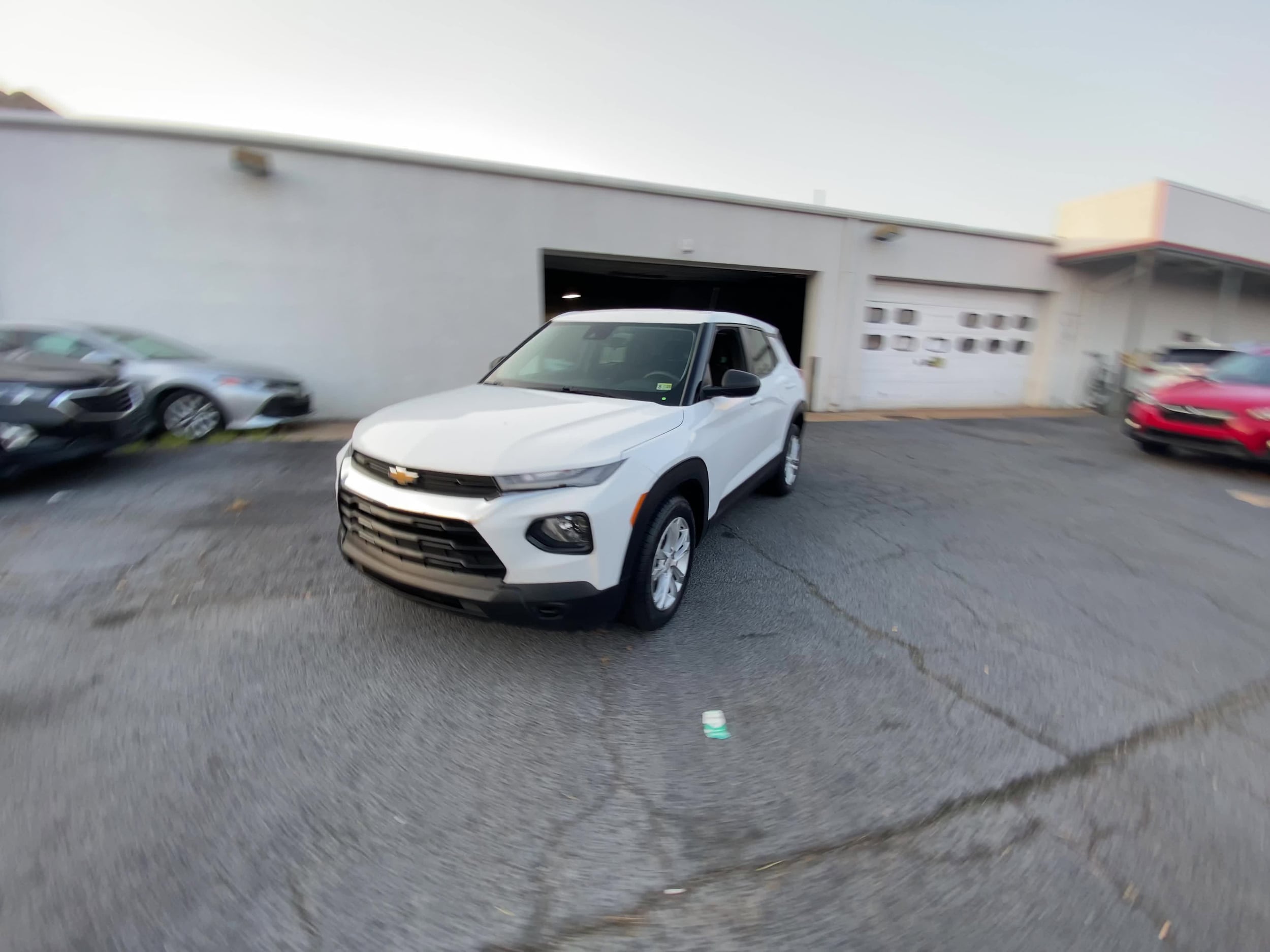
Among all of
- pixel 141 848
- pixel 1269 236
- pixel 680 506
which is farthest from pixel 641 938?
pixel 1269 236

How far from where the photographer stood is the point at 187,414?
7.17 m

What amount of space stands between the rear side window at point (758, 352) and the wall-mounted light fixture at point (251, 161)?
7428 millimetres

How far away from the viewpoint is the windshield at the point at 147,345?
7145mm

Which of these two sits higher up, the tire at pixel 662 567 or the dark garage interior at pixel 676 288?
the dark garage interior at pixel 676 288

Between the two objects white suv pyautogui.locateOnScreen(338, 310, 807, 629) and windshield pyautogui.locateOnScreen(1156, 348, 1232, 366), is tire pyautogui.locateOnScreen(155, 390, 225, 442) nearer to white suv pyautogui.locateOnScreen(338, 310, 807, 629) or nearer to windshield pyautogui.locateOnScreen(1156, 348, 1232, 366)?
white suv pyautogui.locateOnScreen(338, 310, 807, 629)

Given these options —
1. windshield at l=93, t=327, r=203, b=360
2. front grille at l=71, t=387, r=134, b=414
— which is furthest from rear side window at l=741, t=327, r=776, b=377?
windshield at l=93, t=327, r=203, b=360

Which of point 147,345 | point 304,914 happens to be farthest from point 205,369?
point 304,914

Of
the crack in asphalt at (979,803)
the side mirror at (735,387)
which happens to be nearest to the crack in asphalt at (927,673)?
the crack in asphalt at (979,803)

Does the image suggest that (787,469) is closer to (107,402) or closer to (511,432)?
(511,432)

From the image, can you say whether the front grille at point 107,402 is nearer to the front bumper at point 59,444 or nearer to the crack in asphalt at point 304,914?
the front bumper at point 59,444

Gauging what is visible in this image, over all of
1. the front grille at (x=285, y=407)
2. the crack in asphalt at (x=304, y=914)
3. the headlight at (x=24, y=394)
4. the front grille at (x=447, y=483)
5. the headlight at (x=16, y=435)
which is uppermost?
the headlight at (x=24, y=394)

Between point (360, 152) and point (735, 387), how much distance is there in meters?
7.90

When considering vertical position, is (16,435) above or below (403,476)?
below

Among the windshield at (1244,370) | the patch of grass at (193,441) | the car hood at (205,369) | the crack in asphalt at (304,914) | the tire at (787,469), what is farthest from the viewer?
the windshield at (1244,370)
